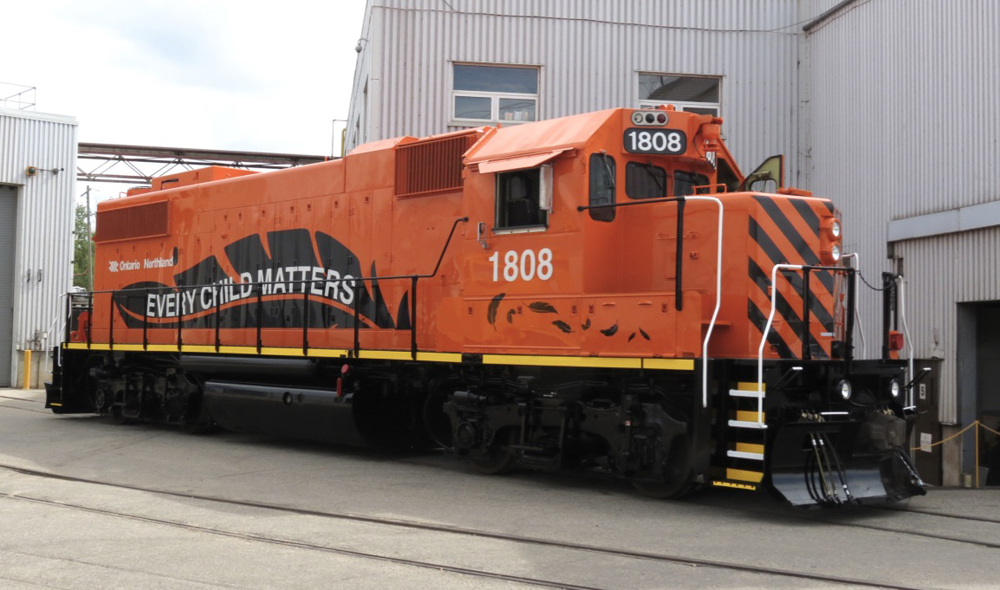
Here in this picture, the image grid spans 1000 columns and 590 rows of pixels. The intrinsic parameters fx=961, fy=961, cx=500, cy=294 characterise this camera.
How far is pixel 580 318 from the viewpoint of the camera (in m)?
8.53

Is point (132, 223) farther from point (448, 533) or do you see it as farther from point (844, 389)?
point (844, 389)

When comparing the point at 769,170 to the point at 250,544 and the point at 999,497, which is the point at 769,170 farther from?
the point at 250,544

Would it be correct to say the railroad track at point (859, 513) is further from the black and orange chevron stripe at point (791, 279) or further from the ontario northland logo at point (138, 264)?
the ontario northland logo at point (138, 264)

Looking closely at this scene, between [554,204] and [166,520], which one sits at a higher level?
[554,204]

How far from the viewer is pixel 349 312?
1157cm

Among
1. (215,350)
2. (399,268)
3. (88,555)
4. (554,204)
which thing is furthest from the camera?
(215,350)

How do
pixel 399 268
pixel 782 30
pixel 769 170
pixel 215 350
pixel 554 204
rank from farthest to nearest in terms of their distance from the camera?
pixel 782 30 < pixel 215 350 < pixel 399 268 < pixel 769 170 < pixel 554 204

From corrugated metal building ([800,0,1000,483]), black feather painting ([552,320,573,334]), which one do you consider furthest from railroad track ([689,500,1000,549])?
corrugated metal building ([800,0,1000,483])

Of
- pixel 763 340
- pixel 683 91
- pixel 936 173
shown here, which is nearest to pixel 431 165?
pixel 763 340

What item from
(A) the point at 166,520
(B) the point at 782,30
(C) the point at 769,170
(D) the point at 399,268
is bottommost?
(A) the point at 166,520

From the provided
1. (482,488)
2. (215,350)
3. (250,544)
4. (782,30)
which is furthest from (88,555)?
(782,30)

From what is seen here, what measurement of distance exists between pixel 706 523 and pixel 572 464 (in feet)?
6.14

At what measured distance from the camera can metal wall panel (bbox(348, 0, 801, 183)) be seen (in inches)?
633

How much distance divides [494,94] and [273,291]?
18.6 ft
